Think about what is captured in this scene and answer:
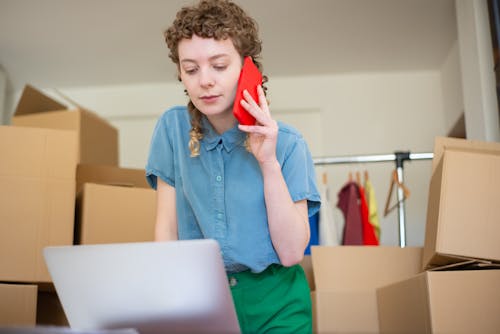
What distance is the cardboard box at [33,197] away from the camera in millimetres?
1824

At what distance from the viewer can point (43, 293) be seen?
82.7 inches

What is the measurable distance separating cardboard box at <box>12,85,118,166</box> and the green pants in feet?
5.11

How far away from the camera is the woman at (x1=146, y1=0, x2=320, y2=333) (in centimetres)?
108

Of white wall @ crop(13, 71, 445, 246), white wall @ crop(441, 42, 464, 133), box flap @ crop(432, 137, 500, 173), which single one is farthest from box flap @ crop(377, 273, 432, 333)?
white wall @ crop(13, 71, 445, 246)

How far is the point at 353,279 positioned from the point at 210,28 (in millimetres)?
1158

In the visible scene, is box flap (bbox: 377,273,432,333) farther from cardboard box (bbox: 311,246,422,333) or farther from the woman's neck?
the woman's neck

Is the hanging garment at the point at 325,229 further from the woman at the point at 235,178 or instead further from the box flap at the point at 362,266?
the woman at the point at 235,178

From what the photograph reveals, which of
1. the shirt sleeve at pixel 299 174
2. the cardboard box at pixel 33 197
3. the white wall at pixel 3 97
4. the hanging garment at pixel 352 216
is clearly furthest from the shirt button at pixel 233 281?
the white wall at pixel 3 97

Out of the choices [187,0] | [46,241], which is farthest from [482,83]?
[46,241]

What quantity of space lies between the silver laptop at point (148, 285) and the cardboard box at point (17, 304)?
97cm

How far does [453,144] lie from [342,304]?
619 millimetres

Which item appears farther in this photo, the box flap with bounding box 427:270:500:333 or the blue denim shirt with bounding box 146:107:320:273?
the box flap with bounding box 427:270:500:333

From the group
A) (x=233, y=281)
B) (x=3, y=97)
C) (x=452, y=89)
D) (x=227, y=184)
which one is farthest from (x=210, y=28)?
(x=3, y=97)

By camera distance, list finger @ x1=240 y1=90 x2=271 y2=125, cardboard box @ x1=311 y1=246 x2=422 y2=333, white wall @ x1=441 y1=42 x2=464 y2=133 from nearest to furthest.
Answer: finger @ x1=240 y1=90 x2=271 y2=125 < cardboard box @ x1=311 y1=246 x2=422 y2=333 < white wall @ x1=441 y1=42 x2=464 y2=133
